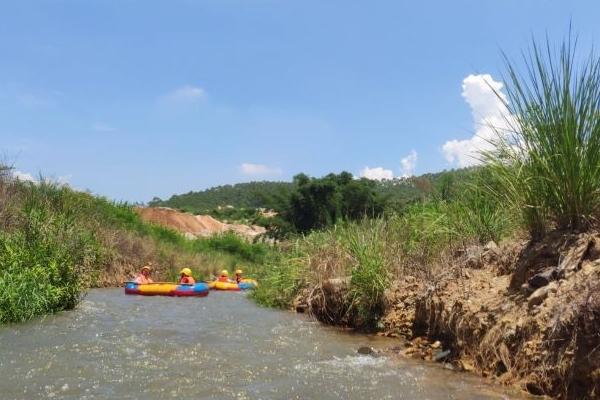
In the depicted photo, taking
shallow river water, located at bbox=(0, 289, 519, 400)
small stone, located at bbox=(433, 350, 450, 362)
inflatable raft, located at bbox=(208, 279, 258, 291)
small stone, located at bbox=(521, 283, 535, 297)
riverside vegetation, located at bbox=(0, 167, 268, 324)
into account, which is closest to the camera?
shallow river water, located at bbox=(0, 289, 519, 400)

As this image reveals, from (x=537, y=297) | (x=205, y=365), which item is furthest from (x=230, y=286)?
(x=537, y=297)

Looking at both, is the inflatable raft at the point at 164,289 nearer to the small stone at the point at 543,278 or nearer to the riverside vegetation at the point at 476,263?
the riverside vegetation at the point at 476,263

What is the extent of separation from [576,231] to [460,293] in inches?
63.0

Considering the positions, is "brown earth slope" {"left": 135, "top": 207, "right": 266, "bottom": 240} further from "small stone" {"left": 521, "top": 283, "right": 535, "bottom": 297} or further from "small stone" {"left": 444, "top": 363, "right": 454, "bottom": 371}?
"small stone" {"left": 521, "top": 283, "right": 535, "bottom": 297}

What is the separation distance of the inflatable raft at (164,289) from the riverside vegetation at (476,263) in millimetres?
2325

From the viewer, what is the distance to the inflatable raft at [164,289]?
17.6 m

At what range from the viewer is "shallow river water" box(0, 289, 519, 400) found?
5.34 meters

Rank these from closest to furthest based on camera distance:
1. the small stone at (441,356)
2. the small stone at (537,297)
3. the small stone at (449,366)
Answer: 1. the small stone at (537,297)
2. the small stone at (449,366)
3. the small stone at (441,356)

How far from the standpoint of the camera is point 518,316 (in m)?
5.70

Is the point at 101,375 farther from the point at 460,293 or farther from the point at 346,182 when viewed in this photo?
the point at 346,182

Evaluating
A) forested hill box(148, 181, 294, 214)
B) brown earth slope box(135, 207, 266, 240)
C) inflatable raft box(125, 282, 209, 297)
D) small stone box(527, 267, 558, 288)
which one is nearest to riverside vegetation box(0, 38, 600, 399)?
small stone box(527, 267, 558, 288)

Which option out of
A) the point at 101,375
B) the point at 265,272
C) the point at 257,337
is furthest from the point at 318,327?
the point at 265,272

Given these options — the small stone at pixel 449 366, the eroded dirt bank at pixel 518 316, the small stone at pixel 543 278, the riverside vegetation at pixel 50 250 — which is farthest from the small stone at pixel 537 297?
the riverside vegetation at pixel 50 250

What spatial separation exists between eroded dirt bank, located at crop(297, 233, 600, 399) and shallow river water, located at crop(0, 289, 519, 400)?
0.36 m
